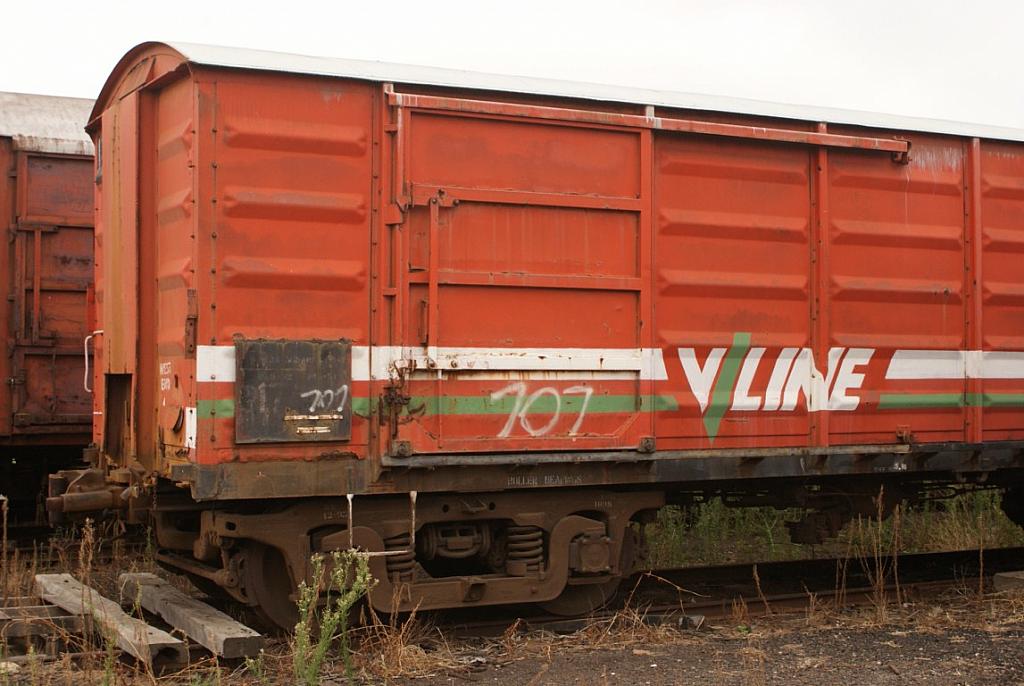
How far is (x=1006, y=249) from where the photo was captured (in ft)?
27.9

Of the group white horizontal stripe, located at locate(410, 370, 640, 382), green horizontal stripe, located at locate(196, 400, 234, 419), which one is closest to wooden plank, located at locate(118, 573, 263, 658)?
green horizontal stripe, located at locate(196, 400, 234, 419)

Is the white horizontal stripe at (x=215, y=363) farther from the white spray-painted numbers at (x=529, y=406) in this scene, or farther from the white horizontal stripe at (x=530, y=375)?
the white spray-painted numbers at (x=529, y=406)

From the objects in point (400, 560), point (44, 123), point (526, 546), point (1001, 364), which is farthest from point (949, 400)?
point (44, 123)

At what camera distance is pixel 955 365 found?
824 cm

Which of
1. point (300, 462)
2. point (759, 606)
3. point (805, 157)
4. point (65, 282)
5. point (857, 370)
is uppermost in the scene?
point (805, 157)

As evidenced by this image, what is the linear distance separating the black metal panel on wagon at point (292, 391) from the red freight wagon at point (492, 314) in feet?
0.05

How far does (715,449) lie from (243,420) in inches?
120

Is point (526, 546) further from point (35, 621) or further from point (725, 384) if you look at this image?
point (35, 621)

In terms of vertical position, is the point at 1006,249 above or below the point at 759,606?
above

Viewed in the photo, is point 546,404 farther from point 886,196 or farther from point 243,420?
point 886,196

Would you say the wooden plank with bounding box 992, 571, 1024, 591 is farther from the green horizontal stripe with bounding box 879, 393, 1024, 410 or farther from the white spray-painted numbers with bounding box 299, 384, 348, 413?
the white spray-painted numbers with bounding box 299, 384, 348, 413

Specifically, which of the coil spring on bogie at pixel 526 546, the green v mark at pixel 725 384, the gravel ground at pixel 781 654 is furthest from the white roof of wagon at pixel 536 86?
the gravel ground at pixel 781 654

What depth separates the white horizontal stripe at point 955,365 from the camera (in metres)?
8.03

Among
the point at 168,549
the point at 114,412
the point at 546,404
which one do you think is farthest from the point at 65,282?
the point at 546,404
